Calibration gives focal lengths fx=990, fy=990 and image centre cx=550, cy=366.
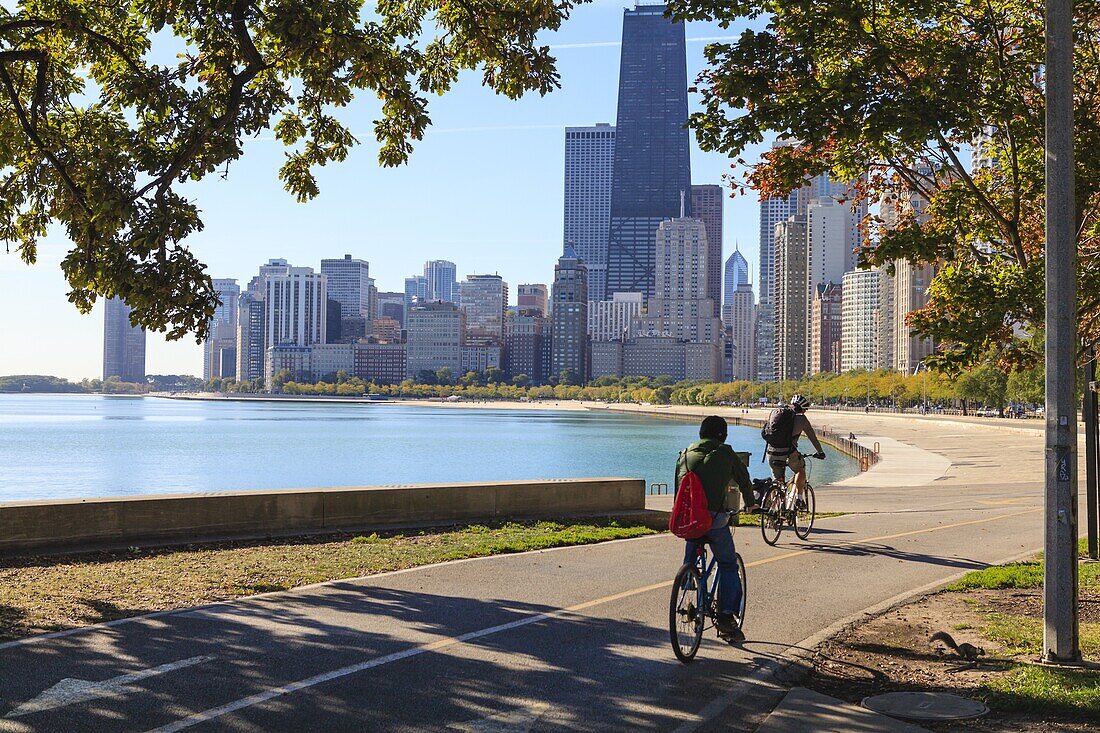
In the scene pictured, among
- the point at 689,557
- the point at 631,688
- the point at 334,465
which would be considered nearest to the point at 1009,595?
the point at 689,557

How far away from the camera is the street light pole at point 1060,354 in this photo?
7598mm

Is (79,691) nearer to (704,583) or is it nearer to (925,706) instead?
(704,583)

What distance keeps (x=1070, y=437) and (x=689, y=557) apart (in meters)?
3.06

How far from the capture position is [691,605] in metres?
8.16

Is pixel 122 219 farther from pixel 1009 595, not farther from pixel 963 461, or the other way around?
pixel 963 461

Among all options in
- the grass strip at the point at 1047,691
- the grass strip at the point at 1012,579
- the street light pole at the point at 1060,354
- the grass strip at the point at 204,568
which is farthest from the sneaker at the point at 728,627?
the grass strip at the point at 204,568

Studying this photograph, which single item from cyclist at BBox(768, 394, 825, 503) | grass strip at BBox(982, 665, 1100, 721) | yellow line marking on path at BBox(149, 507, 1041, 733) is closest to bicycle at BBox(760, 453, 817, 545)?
cyclist at BBox(768, 394, 825, 503)

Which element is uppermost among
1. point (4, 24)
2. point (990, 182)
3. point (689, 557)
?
point (4, 24)

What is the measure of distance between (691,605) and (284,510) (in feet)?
25.1

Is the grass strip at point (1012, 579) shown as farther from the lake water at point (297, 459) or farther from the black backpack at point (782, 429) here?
the lake water at point (297, 459)

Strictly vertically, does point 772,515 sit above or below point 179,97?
below

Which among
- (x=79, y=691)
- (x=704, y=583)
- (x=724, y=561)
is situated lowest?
(x=79, y=691)

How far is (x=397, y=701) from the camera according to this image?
670 cm

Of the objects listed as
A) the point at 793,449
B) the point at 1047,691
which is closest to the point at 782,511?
the point at 793,449
